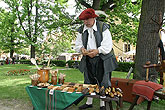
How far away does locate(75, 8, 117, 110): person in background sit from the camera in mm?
2287

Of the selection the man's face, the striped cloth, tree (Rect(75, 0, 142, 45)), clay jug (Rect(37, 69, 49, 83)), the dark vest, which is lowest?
the striped cloth

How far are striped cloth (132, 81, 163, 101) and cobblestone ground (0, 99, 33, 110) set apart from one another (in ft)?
7.19

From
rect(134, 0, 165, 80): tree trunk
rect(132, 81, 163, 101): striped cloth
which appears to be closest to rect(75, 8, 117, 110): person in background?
rect(132, 81, 163, 101): striped cloth

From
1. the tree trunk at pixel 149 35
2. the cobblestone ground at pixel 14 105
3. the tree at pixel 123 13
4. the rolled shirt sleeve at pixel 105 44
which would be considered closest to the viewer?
the rolled shirt sleeve at pixel 105 44

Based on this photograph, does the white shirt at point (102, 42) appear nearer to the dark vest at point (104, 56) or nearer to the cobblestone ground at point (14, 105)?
the dark vest at point (104, 56)

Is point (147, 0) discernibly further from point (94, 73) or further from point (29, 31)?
point (29, 31)

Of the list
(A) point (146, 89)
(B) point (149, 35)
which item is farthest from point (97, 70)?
(B) point (149, 35)

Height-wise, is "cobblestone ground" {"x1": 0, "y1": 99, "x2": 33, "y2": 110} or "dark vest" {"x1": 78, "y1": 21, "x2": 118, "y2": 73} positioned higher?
"dark vest" {"x1": 78, "y1": 21, "x2": 118, "y2": 73}

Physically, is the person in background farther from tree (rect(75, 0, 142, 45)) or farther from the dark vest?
tree (rect(75, 0, 142, 45))

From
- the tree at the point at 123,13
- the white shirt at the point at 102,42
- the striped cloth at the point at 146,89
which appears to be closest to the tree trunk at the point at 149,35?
the striped cloth at the point at 146,89

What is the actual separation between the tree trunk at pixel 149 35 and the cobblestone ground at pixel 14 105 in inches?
108

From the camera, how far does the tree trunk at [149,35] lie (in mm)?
3363

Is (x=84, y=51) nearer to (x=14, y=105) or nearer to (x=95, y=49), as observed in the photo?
(x=95, y=49)

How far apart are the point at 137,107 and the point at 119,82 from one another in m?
0.67
